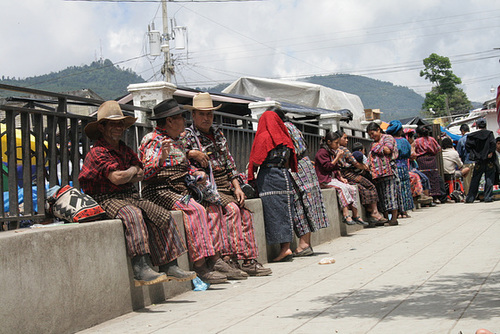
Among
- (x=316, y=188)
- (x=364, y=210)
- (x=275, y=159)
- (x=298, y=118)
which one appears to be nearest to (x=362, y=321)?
(x=275, y=159)

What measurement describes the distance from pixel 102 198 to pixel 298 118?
49.6 feet

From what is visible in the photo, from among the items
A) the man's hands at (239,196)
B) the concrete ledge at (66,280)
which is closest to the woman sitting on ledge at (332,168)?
the man's hands at (239,196)

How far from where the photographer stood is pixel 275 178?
889 centimetres

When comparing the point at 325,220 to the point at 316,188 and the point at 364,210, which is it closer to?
the point at 316,188

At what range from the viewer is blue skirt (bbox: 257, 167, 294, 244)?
8.90 metres

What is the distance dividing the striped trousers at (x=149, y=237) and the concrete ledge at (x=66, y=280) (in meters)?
0.08

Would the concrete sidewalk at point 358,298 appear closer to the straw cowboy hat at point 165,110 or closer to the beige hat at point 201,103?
the straw cowboy hat at point 165,110

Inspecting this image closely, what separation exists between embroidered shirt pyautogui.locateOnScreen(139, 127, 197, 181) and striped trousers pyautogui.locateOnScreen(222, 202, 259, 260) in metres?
0.72

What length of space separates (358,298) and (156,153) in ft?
8.01

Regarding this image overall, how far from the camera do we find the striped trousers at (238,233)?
24.9ft

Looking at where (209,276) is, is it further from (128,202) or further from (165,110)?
(165,110)

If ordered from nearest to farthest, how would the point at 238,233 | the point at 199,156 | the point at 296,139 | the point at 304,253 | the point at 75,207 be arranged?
the point at 75,207
the point at 199,156
the point at 238,233
the point at 296,139
the point at 304,253

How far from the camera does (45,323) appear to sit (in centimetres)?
471

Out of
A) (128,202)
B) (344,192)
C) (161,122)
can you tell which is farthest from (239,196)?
(344,192)
